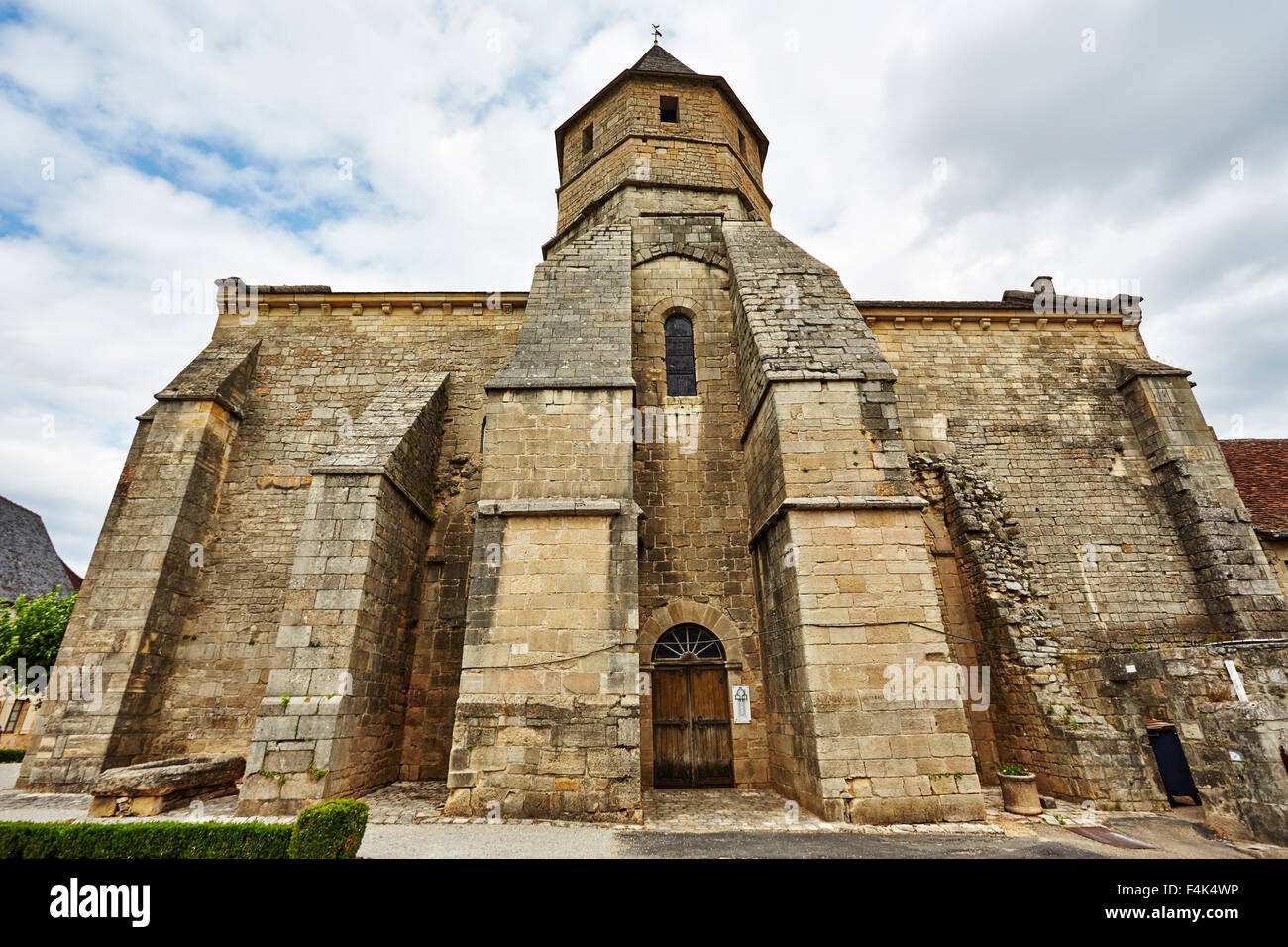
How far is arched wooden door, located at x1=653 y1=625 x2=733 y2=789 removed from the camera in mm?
7793

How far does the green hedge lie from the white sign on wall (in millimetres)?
5356

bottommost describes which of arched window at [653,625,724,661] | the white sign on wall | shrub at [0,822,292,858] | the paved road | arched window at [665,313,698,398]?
the paved road

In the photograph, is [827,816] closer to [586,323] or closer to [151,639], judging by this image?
[586,323]

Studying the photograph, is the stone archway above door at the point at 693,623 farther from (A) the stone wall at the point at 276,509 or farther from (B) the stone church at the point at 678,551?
(A) the stone wall at the point at 276,509

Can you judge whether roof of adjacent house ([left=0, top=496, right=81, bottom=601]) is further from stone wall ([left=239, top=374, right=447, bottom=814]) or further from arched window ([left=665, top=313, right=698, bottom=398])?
arched window ([left=665, top=313, right=698, bottom=398])

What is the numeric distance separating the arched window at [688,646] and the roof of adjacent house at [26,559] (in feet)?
72.2

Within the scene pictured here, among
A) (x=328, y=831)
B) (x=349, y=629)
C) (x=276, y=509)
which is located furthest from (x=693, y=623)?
(x=276, y=509)

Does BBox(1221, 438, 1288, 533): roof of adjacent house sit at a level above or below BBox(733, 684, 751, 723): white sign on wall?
above

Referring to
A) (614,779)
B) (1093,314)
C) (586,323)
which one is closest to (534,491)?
(586,323)

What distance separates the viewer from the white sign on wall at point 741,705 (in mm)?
7871

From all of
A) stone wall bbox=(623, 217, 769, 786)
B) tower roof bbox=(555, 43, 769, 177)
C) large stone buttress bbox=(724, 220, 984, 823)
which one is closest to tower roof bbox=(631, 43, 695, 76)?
tower roof bbox=(555, 43, 769, 177)

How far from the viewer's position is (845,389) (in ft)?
25.2

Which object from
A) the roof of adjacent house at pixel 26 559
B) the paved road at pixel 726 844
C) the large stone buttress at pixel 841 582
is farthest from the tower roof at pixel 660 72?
the roof of adjacent house at pixel 26 559
